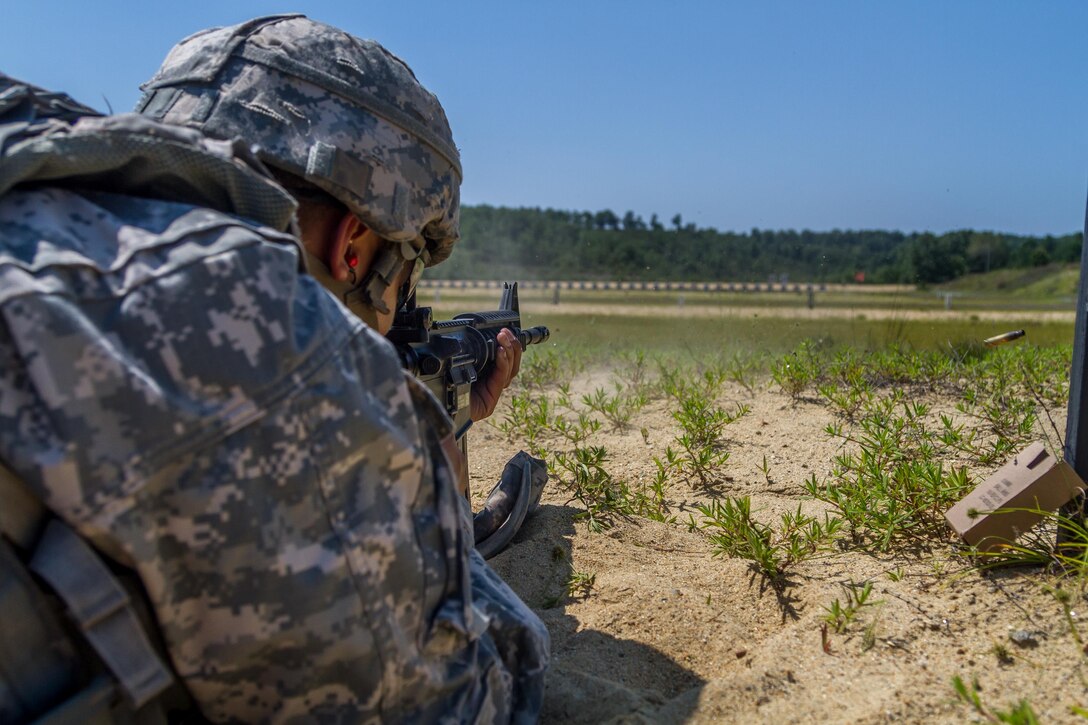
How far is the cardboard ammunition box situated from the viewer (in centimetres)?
208

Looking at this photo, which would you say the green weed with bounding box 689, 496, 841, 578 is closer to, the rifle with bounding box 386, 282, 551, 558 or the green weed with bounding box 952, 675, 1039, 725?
the green weed with bounding box 952, 675, 1039, 725

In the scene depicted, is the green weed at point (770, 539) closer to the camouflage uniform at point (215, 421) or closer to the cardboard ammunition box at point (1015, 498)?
the cardboard ammunition box at point (1015, 498)

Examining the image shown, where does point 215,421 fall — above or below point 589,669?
above

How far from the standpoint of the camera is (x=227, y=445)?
1104 mm

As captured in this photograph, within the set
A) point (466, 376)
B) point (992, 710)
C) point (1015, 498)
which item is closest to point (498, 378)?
point (466, 376)

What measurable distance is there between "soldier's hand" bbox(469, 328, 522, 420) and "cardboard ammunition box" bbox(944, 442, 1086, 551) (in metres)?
1.90

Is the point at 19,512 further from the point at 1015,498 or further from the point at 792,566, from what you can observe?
the point at 1015,498

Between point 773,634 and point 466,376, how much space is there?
5.11 ft

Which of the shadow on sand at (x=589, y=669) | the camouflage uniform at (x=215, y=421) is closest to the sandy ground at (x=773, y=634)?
the shadow on sand at (x=589, y=669)

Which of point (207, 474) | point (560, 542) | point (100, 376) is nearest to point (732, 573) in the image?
point (560, 542)

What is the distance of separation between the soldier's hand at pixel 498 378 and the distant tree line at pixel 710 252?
2401 millimetres

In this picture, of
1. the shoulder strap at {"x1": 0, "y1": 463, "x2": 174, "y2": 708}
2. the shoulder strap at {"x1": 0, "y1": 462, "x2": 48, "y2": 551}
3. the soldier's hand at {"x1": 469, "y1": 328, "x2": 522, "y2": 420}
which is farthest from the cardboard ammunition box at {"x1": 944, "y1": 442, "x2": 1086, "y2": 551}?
the shoulder strap at {"x1": 0, "y1": 462, "x2": 48, "y2": 551}

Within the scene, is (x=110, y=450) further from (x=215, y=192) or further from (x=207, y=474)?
(x=215, y=192)

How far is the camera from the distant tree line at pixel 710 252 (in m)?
7.47
